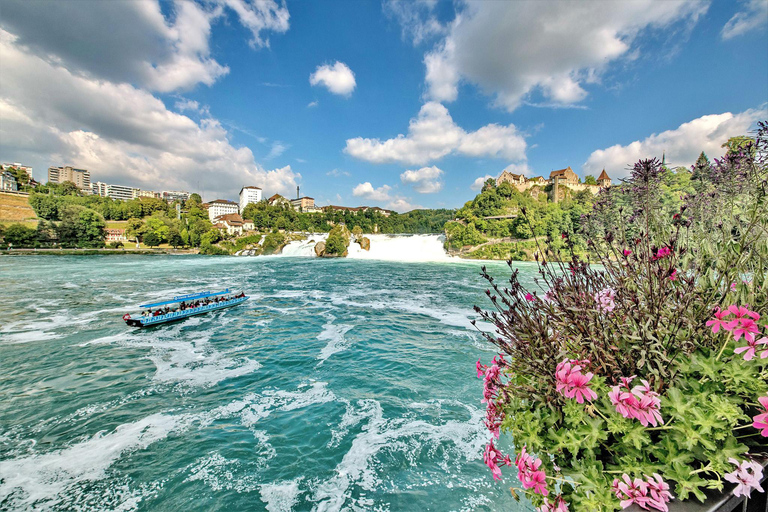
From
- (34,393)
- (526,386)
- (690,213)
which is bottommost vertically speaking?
(34,393)

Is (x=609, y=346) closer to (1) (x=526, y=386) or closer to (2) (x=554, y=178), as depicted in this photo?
(1) (x=526, y=386)

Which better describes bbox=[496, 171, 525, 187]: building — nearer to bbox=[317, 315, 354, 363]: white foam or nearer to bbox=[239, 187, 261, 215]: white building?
bbox=[317, 315, 354, 363]: white foam

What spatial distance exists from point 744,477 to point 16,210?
120842 millimetres

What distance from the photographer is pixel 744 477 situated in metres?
1.38

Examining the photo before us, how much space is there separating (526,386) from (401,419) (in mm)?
5339

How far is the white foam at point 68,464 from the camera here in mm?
4995

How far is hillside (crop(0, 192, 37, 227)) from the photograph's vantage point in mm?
70625

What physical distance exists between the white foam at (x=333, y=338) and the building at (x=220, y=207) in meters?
131

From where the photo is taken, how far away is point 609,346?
1996 millimetres

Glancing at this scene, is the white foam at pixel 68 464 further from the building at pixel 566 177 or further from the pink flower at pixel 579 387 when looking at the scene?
the building at pixel 566 177

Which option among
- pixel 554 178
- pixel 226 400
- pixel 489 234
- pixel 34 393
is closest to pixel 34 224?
pixel 34 393

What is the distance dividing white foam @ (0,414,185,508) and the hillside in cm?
9629

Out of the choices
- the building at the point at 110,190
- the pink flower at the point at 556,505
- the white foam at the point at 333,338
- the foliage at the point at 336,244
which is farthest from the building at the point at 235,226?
the building at the point at 110,190

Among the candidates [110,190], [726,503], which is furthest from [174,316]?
[110,190]
